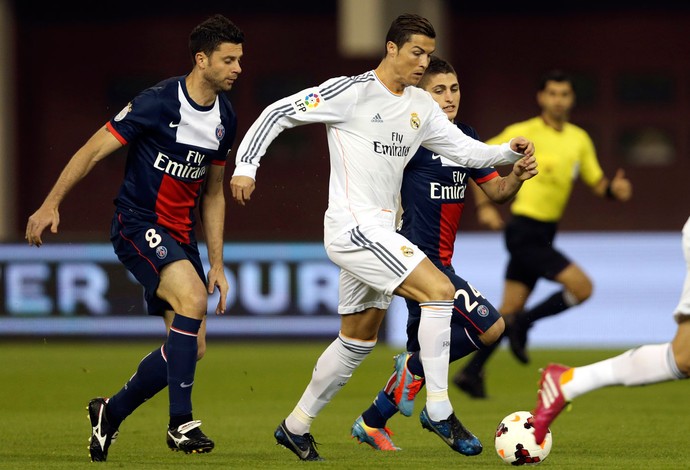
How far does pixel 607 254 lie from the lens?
13.9 m

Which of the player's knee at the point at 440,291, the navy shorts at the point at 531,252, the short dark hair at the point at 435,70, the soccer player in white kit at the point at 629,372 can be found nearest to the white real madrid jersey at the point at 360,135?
the player's knee at the point at 440,291

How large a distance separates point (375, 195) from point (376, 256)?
0.35 metres

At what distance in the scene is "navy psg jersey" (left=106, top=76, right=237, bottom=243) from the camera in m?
7.03

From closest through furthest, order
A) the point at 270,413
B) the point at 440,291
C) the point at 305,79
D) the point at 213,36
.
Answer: the point at 440,291
the point at 213,36
the point at 270,413
the point at 305,79

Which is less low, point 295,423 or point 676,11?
point 676,11

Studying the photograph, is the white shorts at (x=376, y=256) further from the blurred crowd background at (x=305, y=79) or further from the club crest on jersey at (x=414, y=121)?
the blurred crowd background at (x=305, y=79)

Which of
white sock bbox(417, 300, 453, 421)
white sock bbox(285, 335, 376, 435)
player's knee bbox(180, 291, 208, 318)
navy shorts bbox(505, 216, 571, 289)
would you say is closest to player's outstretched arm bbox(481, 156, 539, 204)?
white sock bbox(417, 300, 453, 421)

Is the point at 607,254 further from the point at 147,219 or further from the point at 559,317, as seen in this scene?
the point at 147,219

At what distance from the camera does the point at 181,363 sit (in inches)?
268

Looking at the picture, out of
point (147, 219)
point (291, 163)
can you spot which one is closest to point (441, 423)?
point (147, 219)

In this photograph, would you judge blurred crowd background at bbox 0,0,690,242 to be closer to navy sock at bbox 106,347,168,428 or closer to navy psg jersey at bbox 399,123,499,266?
navy psg jersey at bbox 399,123,499,266

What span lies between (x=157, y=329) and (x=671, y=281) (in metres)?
4.82

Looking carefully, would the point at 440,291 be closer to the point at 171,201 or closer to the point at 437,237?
the point at 437,237

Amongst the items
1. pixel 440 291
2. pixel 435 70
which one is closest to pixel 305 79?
pixel 435 70
